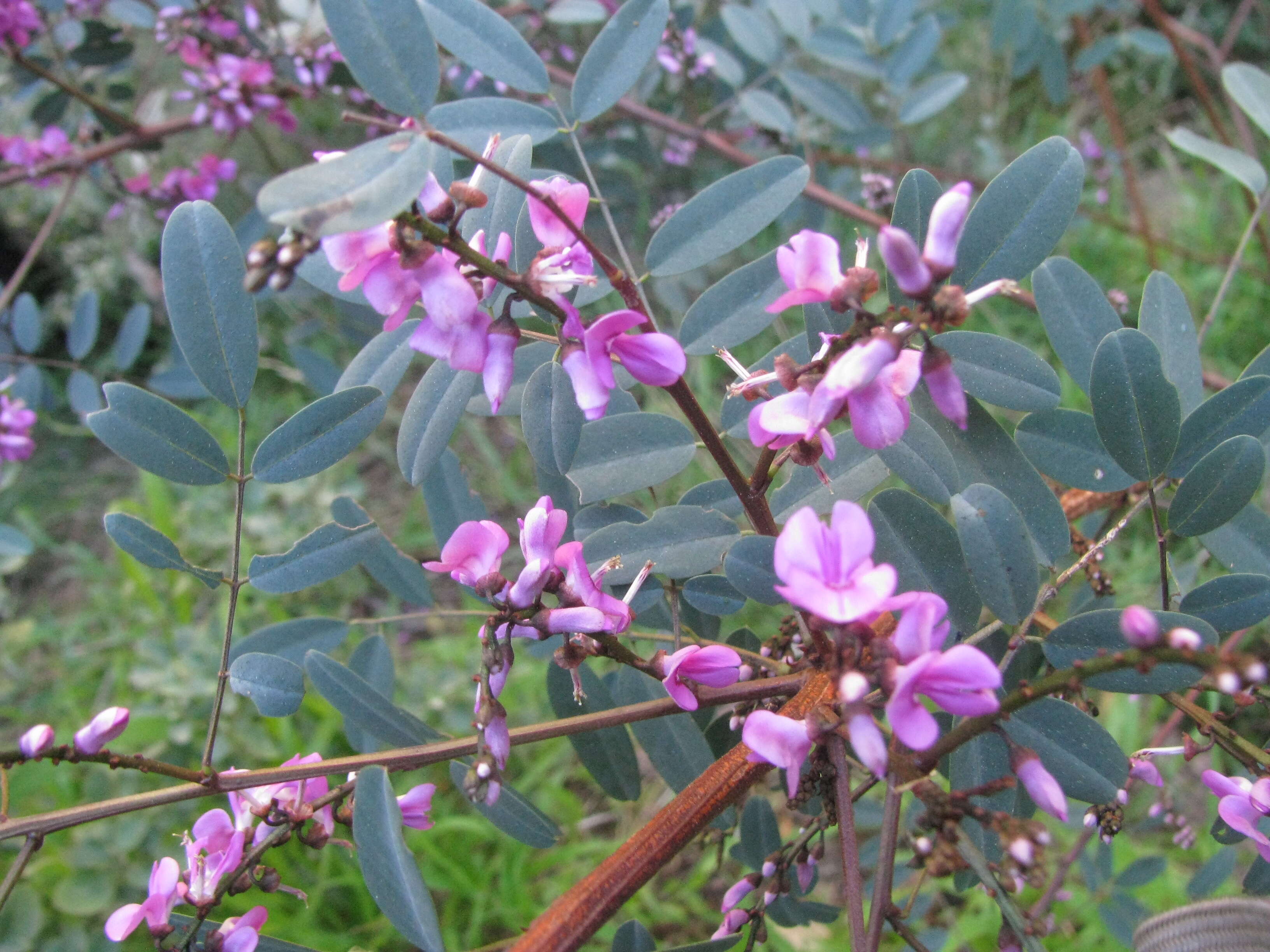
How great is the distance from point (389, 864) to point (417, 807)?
193 millimetres

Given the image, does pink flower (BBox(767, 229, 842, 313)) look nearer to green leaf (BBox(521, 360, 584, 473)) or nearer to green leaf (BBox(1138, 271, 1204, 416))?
green leaf (BBox(521, 360, 584, 473))

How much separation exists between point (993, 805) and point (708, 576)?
329mm

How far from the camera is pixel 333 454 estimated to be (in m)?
0.75

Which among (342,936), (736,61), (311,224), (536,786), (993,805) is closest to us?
(311,224)

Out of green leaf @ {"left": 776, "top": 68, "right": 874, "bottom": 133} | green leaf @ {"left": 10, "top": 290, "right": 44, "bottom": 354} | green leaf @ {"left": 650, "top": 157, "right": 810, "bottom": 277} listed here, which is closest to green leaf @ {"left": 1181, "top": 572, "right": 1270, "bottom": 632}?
green leaf @ {"left": 650, "top": 157, "right": 810, "bottom": 277}

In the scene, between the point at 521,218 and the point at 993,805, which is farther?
the point at 993,805

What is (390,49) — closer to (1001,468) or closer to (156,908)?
(1001,468)

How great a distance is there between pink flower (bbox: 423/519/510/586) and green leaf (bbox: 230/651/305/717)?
0.65 feet

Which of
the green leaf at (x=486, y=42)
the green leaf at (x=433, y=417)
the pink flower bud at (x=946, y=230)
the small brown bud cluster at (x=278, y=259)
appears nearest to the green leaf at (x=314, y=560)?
the green leaf at (x=433, y=417)

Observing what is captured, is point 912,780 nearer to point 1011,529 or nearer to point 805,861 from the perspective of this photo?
point 1011,529

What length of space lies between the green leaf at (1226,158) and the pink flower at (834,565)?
790 mm

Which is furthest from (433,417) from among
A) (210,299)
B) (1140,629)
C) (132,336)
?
(132,336)

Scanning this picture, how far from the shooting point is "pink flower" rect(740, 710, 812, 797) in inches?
21.9

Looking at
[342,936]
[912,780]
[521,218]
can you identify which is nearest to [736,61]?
[521,218]
